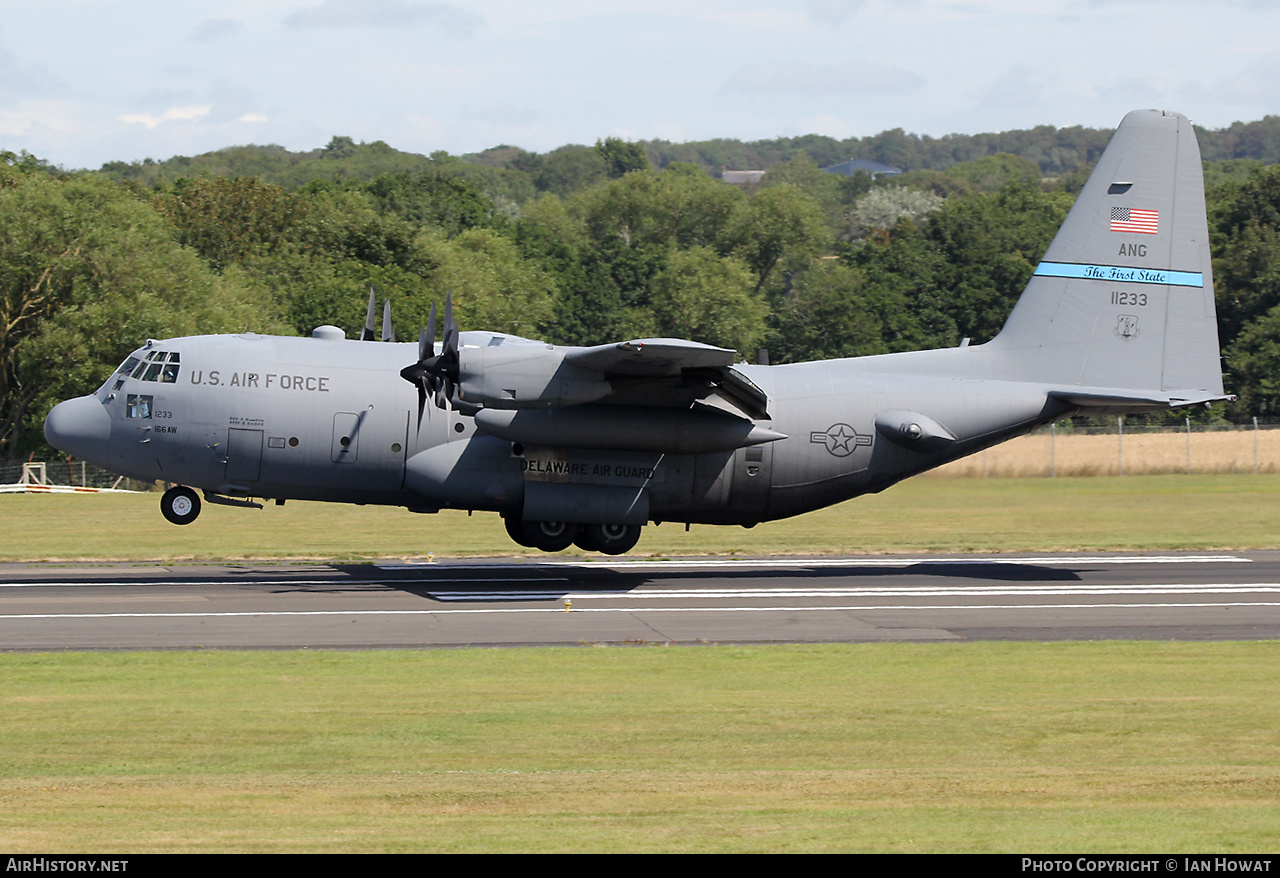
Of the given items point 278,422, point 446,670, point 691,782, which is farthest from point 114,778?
point 278,422

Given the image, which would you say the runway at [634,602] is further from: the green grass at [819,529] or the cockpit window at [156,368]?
the cockpit window at [156,368]

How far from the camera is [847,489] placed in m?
28.3

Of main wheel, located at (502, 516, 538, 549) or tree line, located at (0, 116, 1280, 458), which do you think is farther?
tree line, located at (0, 116, 1280, 458)

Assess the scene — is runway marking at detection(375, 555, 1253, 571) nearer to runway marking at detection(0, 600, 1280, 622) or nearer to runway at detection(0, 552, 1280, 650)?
runway at detection(0, 552, 1280, 650)

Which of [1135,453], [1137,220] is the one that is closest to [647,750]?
[1137,220]

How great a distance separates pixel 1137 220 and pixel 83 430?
73.8 ft

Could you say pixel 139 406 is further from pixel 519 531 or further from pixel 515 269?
pixel 515 269

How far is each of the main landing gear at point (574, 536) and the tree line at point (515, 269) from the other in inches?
1392

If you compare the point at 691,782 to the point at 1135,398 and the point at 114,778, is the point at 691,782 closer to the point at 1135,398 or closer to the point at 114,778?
the point at 114,778

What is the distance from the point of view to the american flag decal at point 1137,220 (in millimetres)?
29312

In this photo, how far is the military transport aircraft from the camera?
25547 millimetres

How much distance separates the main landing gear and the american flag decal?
12627 millimetres

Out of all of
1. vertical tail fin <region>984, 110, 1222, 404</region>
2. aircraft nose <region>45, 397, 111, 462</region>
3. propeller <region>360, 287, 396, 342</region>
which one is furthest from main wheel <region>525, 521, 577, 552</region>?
vertical tail fin <region>984, 110, 1222, 404</region>
